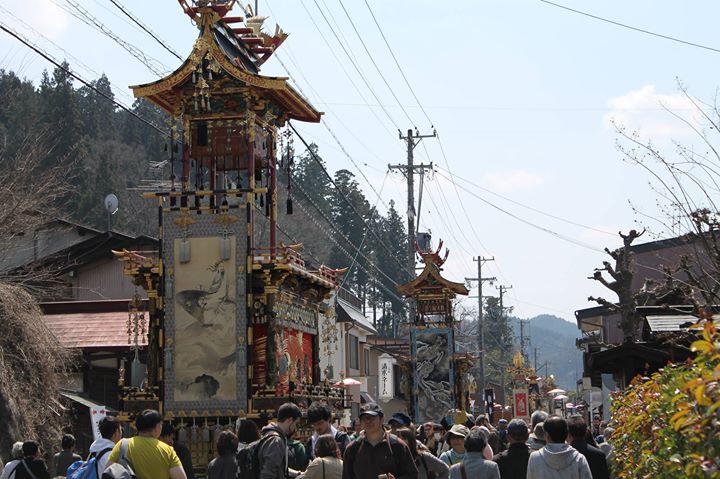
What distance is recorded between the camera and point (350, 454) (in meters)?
10.5

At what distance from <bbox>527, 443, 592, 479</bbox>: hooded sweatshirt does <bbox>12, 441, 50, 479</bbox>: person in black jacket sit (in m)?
7.50

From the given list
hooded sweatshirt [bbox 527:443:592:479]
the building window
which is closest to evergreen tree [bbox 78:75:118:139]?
the building window

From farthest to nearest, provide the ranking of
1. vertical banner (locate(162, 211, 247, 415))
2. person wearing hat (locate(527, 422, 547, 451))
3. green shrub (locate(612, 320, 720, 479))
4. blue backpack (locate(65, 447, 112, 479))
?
vertical banner (locate(162, 211, 247, 415)) < person wearing hat (locate(527, 422, 547, 451)) < blue backpack (locate(65, 447, 112, 479)) < green shrub (locate(612, 320, 720, 479))

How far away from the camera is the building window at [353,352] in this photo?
2331 inches

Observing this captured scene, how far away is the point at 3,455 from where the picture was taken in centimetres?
2422

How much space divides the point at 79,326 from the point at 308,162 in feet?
230

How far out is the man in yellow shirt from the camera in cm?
1042

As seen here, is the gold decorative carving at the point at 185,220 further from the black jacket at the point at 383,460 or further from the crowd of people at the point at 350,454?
the black jacket at the point at 383,460

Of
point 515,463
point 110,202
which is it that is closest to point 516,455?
point 515,463

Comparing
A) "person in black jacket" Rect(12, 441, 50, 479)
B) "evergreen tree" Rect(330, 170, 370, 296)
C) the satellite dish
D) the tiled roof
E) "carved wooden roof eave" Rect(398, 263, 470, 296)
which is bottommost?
"person in black jacket" Rect(12, 441, 50, 479)

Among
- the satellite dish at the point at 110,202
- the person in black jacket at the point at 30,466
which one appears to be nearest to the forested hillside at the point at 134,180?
the satellite dish at the point at 110,202

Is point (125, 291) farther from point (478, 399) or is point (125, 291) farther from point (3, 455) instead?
point (478, 399)

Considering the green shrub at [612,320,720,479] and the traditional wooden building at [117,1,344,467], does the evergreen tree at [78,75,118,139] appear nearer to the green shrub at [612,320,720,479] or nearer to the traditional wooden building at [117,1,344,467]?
the traditional wooden building at [117,1,344,467]

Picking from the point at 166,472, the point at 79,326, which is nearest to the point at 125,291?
the point at 79,326
